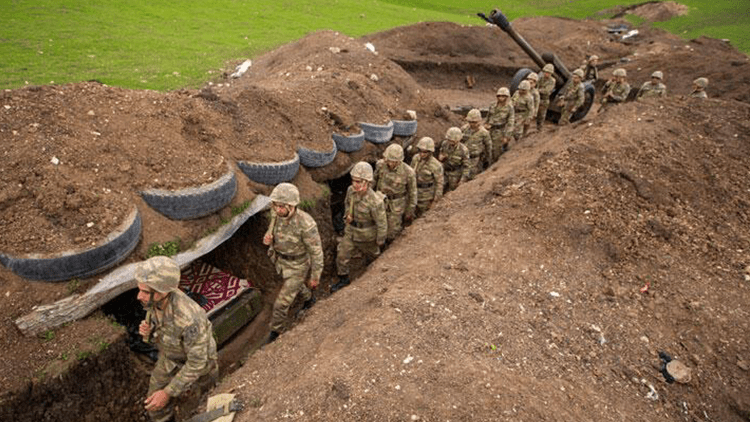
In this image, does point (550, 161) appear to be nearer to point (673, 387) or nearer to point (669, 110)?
point (669, 110)

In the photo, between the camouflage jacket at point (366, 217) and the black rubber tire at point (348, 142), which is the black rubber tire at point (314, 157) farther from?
the camouflage jacket at point (366, 217)

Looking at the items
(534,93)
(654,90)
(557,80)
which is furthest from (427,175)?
(654,90)

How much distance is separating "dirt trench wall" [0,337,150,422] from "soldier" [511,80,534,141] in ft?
34.4

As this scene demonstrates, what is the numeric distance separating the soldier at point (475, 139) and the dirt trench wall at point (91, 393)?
25.3 ft

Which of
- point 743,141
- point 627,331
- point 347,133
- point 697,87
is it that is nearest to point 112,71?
point 347,133

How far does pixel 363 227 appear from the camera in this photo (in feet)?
24.4

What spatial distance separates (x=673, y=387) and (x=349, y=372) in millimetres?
3614

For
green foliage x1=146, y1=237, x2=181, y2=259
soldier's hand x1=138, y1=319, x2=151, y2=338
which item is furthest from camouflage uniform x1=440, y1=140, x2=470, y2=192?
soldier's hand x1=138, y1=319, x2=151, y2=338

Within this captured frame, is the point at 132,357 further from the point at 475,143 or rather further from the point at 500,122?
the point at 500,122

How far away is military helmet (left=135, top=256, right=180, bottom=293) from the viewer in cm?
411

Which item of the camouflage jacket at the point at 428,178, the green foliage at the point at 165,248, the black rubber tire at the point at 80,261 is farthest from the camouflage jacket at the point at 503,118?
the black rubber tire at the point at 80,261

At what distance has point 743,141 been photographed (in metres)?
8.64

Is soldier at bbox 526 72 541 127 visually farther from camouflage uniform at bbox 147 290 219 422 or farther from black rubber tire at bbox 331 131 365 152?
camouflage uniform at bbox 147 290 219 422

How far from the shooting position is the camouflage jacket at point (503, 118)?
11.2m
